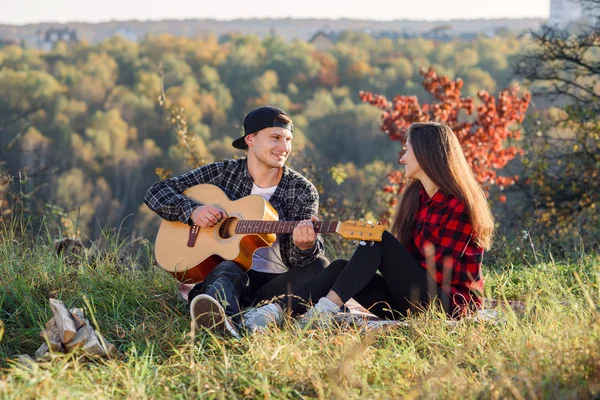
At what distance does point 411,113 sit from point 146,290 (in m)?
5.16

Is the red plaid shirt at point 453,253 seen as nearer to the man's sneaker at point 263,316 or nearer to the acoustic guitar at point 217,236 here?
the acoustic guitar at point 217,236

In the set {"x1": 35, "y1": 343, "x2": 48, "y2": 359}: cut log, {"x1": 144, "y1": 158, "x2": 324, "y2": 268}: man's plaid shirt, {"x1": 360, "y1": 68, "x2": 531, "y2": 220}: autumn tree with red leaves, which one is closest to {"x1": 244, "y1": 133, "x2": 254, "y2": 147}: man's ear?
{"x1": 144, "y1": 158, "x2": 324, "y2": 268}: man's plaid shirt

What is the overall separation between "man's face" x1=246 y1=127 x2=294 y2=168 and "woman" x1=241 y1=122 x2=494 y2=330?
76cm

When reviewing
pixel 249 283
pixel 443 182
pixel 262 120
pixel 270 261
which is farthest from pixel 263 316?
pixel 262 120

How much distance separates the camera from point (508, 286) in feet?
16.4

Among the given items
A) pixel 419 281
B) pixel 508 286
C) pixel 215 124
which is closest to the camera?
pixel 419 281

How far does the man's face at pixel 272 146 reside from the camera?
4.71 metres

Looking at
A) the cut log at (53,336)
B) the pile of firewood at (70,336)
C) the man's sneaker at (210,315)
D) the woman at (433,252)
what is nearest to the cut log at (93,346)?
the pile of firewood at (70,336)

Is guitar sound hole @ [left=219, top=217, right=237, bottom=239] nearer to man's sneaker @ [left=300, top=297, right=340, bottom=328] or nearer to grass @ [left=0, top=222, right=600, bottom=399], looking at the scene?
grass @ [left=0, top=222, right=600, bottom=399]

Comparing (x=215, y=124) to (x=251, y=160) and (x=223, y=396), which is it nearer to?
(x=251, y=160)

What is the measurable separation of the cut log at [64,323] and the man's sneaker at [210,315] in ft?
1.72

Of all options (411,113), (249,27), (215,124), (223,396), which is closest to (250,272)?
(223,396)

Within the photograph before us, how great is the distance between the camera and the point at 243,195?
4.84 m

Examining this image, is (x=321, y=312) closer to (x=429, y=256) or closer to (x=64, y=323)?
(x=429, y=256)
